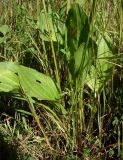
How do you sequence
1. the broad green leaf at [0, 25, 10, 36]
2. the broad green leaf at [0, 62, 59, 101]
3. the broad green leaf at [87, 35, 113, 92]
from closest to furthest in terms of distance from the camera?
the broad green leaf at [0, 62, 59, 101], the broad green leaf at [87, 35, 113, 92], the broad green leaf at [0, 25, 10, 36]

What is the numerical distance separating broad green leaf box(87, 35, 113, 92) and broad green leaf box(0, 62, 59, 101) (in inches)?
5.8

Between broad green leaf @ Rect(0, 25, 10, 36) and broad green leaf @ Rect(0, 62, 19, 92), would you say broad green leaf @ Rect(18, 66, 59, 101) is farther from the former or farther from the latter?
broad green leaf @ Rect(0, 25, 10, 36)

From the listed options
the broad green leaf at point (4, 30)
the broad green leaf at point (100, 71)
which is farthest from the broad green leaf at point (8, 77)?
the broad green leaf at point (4, 30)

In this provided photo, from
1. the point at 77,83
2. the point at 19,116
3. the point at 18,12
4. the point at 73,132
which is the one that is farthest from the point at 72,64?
the point at 18,12

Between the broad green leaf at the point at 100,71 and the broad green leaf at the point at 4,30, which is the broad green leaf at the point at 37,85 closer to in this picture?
the broad green leaf at the point at 100,71

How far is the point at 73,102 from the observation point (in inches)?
52.9

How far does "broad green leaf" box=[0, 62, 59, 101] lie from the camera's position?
1.29 meters

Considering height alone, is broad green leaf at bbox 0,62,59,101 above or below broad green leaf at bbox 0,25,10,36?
below

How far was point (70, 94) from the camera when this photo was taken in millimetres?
1376

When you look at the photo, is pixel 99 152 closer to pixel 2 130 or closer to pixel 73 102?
pixel 73 102

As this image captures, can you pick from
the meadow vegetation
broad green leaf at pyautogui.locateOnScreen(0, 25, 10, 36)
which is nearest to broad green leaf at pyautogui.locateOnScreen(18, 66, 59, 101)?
the meadow vegetation

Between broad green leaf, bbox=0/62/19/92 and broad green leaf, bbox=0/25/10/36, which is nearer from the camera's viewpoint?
broad green leaf, bbox=0/62/19/92

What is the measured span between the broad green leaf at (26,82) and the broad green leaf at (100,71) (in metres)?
0.15

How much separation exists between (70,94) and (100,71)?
146mm
